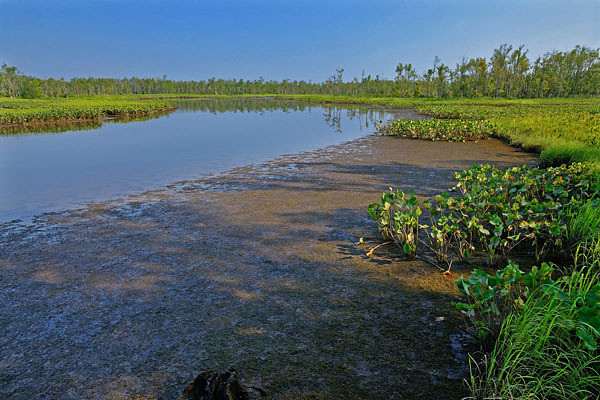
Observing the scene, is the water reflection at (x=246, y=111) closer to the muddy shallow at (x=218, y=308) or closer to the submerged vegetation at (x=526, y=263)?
the submerged vegetation at (x=526, y=263)

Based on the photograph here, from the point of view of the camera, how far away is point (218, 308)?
3.91 meters

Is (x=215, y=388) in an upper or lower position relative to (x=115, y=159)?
lower

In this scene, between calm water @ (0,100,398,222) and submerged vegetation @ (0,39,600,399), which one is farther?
calm water @ (0,100,398,222)

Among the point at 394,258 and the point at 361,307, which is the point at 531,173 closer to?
the point at 394,258

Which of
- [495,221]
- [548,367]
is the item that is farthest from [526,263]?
[548,367]

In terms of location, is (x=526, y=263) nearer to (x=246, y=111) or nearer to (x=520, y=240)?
(x=520, y=240)

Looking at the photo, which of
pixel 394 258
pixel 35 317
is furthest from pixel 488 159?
pixel 35 317

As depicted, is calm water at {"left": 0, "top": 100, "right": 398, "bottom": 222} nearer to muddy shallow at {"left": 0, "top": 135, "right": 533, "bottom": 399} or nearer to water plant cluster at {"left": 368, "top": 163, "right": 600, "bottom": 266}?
muddy shallow at {"left": 0, "top": 135, "right": 533, "bottom": 399}

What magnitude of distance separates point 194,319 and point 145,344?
536 millimetres

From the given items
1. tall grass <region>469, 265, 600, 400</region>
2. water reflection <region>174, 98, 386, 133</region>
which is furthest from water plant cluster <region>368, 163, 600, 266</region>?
water reflection <region>174, 98, 386, 133</region>

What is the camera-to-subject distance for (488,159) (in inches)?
540

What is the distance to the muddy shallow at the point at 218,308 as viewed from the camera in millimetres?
2895

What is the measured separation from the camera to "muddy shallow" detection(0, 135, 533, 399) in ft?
9.50

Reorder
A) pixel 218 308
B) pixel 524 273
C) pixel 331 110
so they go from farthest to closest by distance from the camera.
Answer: pixel 331 110 < pixel 218 308 < pixel 524 273
